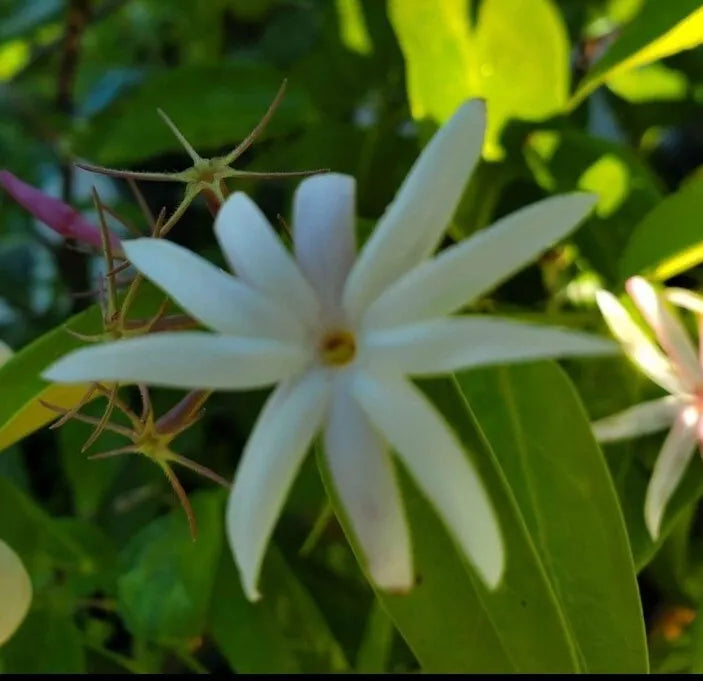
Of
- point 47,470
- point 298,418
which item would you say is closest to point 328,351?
point 298,418

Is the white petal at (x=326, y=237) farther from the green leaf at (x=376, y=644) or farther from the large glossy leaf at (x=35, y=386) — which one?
the green leaf at (x=376, y=644)

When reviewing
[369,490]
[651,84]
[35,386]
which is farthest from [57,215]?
[651,84]

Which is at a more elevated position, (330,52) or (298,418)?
(330,52)

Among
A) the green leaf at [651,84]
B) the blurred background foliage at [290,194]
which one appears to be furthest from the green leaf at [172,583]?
the green leaf at [651,84]

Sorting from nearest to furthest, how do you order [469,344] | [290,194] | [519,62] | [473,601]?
[469,344] < [473,601] < [519,62] < [290,194]

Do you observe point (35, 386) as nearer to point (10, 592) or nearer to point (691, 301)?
point (10, 592)

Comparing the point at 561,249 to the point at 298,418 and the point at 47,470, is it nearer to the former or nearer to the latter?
the point at 298,418
